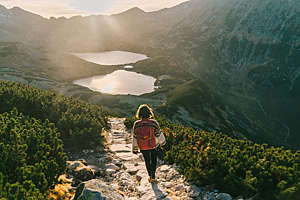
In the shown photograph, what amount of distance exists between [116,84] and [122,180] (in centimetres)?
12115

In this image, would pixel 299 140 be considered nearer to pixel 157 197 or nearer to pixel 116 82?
pixel 116 82

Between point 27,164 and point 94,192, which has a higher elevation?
point 27,164

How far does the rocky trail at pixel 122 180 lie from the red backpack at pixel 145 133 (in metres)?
1.59

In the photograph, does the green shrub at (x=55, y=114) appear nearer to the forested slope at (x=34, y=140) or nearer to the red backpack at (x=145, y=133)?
the forested slope at (x=34, y=140)

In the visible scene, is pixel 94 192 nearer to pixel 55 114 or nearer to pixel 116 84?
pixel 55 114

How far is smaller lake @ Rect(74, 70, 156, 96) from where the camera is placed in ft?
366

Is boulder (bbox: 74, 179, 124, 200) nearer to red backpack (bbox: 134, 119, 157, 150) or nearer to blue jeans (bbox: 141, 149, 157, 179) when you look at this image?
red backpack (bbox: 134, 119, 157, 150)

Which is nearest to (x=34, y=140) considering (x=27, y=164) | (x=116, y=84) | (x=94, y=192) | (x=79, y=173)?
(x=27, y=164)

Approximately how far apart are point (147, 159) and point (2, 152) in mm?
4906

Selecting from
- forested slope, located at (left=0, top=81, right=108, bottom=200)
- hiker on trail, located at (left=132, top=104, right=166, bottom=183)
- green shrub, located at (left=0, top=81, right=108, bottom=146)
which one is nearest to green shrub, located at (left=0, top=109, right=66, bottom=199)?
forested slope, located at (left=0, top=81, right=108, bottom=200)

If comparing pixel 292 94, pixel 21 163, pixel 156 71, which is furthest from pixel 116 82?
pixel 292 94

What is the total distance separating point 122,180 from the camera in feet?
28.0

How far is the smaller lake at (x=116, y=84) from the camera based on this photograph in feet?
366

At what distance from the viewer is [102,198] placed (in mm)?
5520
